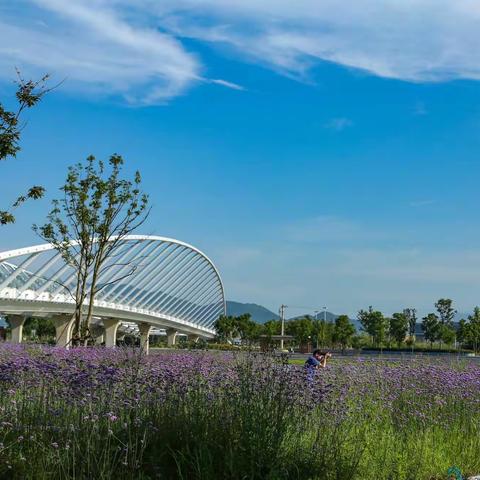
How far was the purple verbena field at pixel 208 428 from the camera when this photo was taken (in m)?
5.36

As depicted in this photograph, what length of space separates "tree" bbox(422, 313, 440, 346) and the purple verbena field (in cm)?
8559

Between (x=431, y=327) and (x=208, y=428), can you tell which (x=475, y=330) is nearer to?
(x=431, y=327)

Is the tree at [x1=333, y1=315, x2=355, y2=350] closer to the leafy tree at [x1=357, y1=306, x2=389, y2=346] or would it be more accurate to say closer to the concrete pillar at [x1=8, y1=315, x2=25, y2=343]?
the leafy tree at [x1=357, y1=306, x2=389, y2=346]

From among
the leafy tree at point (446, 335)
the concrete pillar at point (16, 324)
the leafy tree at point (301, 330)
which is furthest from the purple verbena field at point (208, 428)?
the leafy tree at point (446, 335)

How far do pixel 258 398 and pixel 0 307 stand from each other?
176 ft

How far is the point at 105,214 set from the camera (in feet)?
69.1

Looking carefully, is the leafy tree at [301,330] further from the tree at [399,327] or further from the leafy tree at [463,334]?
the leafy tree at [463,334]

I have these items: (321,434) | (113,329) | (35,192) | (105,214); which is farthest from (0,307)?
(321,434)

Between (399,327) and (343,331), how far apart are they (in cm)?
862

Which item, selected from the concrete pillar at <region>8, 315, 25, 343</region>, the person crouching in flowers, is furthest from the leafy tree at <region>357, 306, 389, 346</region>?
the person crouching in flowers

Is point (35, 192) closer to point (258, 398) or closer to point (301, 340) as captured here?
point (258, 398)

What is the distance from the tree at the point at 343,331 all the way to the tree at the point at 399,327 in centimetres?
534

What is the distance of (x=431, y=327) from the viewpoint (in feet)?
301

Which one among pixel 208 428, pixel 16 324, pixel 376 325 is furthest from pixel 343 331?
pixel 208 428
